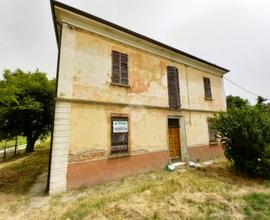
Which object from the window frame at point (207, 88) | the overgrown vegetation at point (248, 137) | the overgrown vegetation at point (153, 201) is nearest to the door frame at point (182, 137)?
the overgrown vegetation at point (248, 137)

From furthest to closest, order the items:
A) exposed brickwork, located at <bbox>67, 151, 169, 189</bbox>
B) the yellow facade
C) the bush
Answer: the bush < the yellow facade < exposed brickwork, located at <bbox>67, 151, 169, 189</bbox>

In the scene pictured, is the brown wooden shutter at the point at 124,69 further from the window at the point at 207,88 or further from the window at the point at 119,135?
the window at the point at 207,88

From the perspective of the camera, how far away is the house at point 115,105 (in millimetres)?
6184

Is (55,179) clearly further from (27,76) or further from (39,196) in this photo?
(27,76)

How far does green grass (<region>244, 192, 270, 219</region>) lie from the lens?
4023 millimetres

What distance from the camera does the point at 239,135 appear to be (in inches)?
293

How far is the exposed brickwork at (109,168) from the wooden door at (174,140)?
1.17m

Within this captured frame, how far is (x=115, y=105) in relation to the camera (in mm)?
7395

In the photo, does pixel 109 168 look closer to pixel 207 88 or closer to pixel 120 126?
pixel 120 126

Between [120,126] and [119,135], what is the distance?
399 mm

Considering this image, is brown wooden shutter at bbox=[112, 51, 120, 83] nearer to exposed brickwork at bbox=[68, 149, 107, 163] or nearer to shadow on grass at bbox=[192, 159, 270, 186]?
exposed brickwork at bbox=[68, 149, 107, 163]

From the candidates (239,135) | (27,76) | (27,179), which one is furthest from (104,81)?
(27,76)

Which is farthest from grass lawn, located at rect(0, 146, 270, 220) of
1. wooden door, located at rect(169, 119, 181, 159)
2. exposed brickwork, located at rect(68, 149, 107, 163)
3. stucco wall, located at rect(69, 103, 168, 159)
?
wooden door, located at rect(169, 119, 181, 159)

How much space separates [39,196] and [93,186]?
1.79 meters
